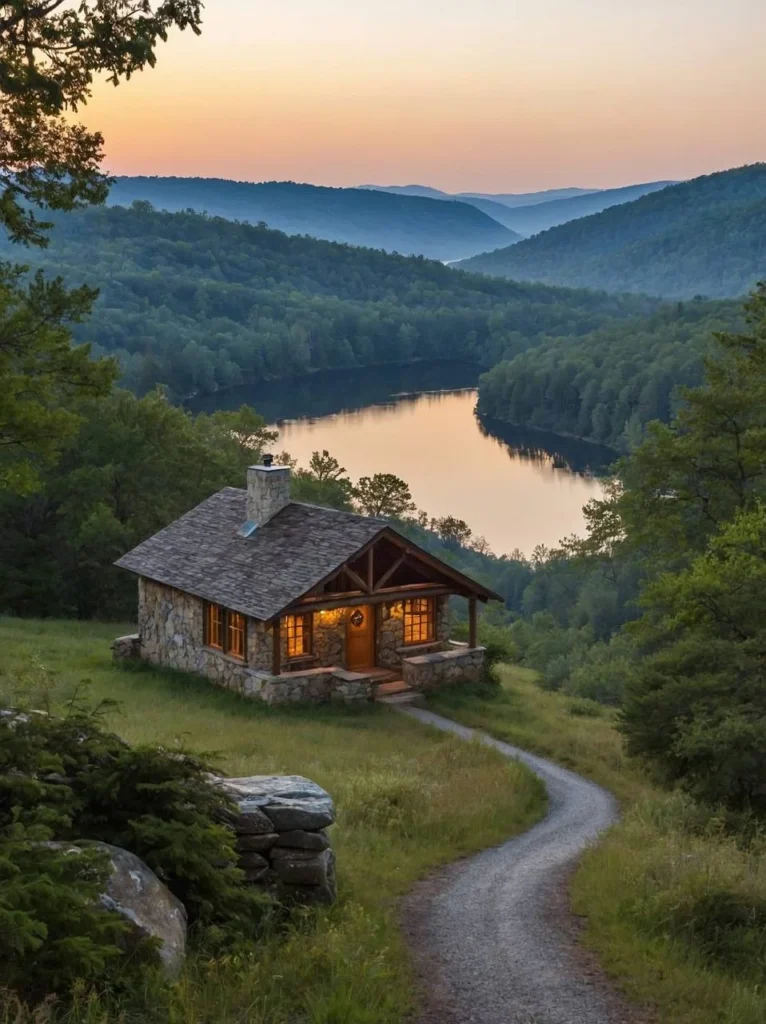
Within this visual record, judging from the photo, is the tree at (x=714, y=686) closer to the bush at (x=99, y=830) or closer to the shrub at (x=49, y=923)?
the bush at (x=99, y=830)

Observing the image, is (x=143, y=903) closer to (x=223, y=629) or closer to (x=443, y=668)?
(x=223, y=629)

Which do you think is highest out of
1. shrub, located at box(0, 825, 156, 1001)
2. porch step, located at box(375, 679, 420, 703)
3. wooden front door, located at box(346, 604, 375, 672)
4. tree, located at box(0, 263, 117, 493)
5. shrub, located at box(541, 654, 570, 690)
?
tree, located at box(0, 263, 117, 493)

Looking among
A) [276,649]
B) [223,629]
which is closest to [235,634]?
[223,629]

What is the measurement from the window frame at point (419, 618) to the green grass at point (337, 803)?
11.7 feet

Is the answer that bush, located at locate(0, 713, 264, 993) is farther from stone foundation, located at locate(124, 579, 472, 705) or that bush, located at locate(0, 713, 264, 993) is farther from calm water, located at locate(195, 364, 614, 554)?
calm water, located at locate(195, 364, 614, 554)

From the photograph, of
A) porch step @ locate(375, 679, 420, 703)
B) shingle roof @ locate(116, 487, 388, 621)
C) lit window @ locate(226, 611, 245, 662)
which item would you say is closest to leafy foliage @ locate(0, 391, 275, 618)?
shingle roof @ locate(116, 487, 388, 621)

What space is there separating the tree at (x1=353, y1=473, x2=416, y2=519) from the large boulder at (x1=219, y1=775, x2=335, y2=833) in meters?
34.0

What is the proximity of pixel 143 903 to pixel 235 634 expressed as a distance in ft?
63.7

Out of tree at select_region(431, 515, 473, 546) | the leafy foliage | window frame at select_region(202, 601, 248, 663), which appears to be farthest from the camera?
tree at select_region(431, 515, 473, 546)

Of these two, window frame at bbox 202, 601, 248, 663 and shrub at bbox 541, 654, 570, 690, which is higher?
window frame at bbox 202, 601, 248, 663

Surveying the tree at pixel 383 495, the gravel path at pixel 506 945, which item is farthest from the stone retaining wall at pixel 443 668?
the tree at pixel 383 495

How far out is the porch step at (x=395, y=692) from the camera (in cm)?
2658

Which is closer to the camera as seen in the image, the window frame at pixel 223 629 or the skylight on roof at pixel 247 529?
the window frame at pixel 223 629

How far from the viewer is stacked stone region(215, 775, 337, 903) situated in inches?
376
